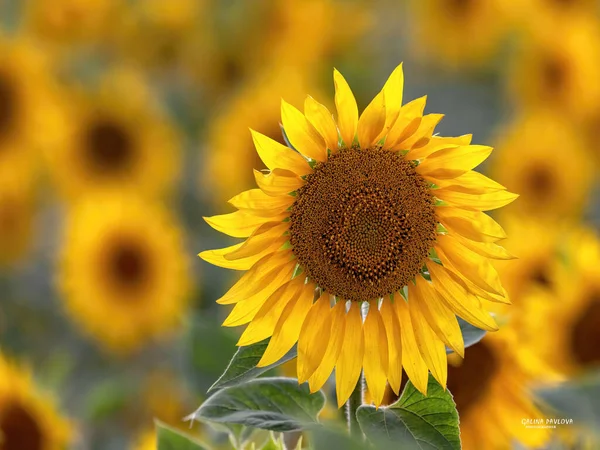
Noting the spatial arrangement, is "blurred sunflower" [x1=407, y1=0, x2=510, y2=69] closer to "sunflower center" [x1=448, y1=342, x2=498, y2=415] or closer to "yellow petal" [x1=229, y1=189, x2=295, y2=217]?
"sunflower center" [x1=448, y1=342, x2=498, y2=415]

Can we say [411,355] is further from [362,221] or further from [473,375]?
[473,375]

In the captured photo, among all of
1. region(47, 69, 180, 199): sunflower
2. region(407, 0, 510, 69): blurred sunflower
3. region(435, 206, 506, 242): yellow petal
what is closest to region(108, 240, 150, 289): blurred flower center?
region(47, 69, 180, 199): sunflower

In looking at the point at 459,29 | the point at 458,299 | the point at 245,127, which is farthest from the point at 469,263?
the point at 459,29

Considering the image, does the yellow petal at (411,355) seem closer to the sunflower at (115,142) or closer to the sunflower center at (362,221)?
the sunflower center at (362,221)

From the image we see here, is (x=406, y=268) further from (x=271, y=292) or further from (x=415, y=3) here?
(x=415, y=3)

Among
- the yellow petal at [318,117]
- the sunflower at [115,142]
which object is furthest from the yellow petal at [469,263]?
the sunflower at [115,142]

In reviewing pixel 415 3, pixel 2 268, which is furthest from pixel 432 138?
pixel 415 3
